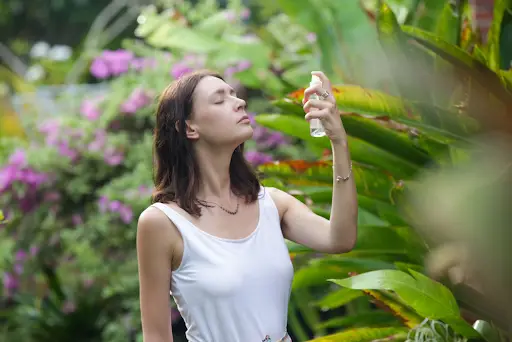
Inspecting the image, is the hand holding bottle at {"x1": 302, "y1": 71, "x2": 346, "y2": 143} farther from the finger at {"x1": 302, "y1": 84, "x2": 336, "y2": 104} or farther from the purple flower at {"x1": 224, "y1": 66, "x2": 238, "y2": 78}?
the purple flower at {"x1": 224, "y1": 66, "x2": 238, "y2": 78}

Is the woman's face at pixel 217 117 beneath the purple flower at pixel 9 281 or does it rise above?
above

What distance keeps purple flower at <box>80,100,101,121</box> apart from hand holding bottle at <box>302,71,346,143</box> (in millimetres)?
4534

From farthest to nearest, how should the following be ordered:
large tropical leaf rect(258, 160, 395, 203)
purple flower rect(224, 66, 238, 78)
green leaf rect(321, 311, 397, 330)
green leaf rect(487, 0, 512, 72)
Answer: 1. purple flower rect(224, 66, 238, 78)
2. green leaf rect(321, 311, 397, 330)
3. large tropical leaf rect(258, 160, 395, 203)
4. green leaf rect(487, 0, 512, 72)

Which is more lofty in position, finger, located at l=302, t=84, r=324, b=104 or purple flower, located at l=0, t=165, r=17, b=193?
finger, located at l=302, t=84, r=324, b=104

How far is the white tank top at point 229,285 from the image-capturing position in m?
2.64

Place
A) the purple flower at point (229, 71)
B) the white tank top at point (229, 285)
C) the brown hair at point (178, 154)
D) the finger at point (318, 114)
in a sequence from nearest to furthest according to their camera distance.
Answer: the finger at point (318, 114) < the white tank top at point (229, 285) < the brown hair at point (178, 154) < the purple flower at point (229, 71)

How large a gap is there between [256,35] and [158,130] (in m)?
4.82

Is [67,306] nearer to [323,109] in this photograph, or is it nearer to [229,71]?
[229,71]

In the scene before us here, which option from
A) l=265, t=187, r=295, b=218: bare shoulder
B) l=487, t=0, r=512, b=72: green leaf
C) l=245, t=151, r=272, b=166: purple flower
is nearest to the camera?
l=265, t=187, r=295, b=218: bare shoulder

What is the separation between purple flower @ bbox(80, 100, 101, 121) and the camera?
273 inches

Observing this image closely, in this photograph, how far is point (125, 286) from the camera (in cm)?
617

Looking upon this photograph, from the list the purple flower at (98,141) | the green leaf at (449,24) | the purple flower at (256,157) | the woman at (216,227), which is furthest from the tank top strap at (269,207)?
the purple flower at (98,141)

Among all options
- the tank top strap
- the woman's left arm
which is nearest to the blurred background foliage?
the woman's left arm

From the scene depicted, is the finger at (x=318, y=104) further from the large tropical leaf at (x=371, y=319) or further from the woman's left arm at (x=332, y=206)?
the large tropical leaf at (x=371, y=319)
